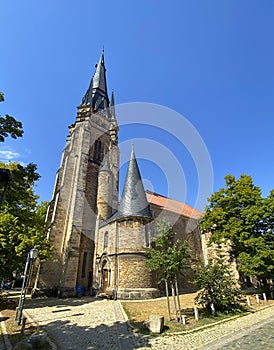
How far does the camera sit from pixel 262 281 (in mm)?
15242

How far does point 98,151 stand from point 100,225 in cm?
1168

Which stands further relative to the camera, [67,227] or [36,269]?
[67,227]

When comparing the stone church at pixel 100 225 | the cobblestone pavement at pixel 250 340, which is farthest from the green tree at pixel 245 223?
the cobblestone pavement at pixel 250 340

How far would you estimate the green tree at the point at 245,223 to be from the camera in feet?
45.3

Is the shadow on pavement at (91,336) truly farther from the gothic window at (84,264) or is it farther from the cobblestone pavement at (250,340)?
the gothic window at (84,264)

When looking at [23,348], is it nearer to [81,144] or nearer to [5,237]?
[5,237]

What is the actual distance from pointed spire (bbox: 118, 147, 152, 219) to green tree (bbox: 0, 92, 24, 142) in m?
11.5

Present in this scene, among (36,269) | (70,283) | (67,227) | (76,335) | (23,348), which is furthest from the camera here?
(67,227)

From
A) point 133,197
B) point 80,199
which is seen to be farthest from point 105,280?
point 80,199

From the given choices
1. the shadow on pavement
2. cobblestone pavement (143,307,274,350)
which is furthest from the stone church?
cobblestone pavement (143,307,274,350)

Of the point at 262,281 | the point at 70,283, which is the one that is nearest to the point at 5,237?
the point at 70,283

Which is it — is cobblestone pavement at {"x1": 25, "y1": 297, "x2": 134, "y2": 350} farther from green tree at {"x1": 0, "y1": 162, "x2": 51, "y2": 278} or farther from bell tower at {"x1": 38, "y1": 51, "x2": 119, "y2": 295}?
bell tower at {"x1": 38, "y1": 51, "x2": 119, "y2": 295}

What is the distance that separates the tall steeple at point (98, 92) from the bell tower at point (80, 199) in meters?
3.67

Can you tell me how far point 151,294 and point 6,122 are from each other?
49.4 ft
